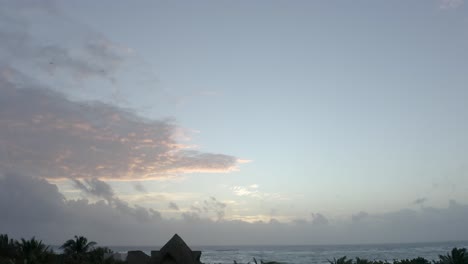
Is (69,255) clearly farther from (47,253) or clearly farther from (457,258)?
(457,258)

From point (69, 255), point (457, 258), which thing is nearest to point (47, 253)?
point (69, 255)

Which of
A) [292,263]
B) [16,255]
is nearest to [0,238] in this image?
[16,255]

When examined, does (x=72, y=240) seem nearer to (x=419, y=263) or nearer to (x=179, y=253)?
(x=179, y=253)

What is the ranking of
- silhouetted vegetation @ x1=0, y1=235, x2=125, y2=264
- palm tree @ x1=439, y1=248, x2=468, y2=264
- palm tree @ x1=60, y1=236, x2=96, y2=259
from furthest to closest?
palm tree @ x1=60, y1=236, x2=96, y2=259 → silhouetted vegetation @ x1=0, y1=235, x2=125, y2=264 → palm tree @ x1=439, y1=248, x2=468, y2=264

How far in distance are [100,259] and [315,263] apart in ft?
290

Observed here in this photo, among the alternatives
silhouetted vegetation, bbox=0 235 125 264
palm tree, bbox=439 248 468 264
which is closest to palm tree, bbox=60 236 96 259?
silhouetted vegetation, bbox=0 235 125 264

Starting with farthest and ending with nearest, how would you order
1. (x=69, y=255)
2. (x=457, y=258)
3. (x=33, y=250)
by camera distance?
(x=69, y=255) < (x=33, y=250) < (x=457, y=258)

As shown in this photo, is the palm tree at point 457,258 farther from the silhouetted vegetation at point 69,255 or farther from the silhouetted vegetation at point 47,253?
the silhouetted vegetation at point 47,253

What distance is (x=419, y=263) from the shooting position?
32438 millimetres

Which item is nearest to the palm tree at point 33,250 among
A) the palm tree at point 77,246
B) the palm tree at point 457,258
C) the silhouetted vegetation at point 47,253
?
the silhouetted vegetation at point 47,253

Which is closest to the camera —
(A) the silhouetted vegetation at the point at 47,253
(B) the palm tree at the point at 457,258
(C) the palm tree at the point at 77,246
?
(B) the palm tree at the point at 457,258

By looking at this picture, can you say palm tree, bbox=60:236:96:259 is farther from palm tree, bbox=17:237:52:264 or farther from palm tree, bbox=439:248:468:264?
palm tree, bbox=439:248:468:264

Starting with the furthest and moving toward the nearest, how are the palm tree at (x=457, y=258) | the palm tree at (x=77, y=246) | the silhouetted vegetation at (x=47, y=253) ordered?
1. the palm tree at (x=77, y=246)
2. the silhouetted vegetation at (x=47, y=253)
3. the palm tree at (x=457, y=258)

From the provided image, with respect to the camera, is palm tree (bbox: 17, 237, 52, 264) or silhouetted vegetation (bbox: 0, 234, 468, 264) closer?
silhouetted vegetation (bbox: 0, 234, 468, 264)
